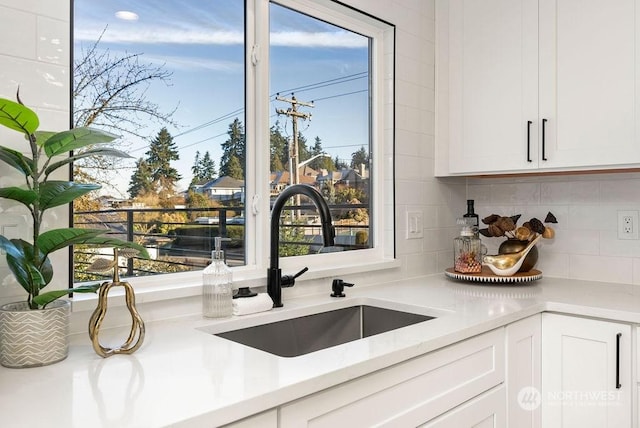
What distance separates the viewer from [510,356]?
154 cm

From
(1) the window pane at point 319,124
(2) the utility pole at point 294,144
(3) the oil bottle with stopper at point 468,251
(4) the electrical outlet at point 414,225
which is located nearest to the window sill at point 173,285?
(1) the window pane at point 319,124

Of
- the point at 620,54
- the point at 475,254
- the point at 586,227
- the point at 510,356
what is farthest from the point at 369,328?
the point at 620,54

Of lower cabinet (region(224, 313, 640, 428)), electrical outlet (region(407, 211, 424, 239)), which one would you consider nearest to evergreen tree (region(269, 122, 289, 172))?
electrical outlet (region(407, 211, 424, 239))

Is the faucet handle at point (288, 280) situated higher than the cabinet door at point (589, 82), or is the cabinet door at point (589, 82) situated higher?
the cabinet door at point (589, 82)

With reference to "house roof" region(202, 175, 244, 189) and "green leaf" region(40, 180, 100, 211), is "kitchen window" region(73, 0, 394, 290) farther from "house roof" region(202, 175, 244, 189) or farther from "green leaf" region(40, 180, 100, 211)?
"green leaf" region(40, 180, 100, 211)

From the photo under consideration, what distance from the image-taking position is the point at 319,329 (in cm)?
165

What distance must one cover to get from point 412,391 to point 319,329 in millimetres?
516

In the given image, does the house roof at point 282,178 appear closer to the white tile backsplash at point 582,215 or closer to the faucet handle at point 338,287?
the faucet handle at point 338,287

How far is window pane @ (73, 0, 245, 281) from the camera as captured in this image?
1374 mm

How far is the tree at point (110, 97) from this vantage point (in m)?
1.34

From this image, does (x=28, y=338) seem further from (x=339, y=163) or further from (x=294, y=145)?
(x=339, y=163)

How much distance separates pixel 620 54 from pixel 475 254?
0.95 meters

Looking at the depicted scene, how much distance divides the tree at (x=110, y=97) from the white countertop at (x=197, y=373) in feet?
1.56

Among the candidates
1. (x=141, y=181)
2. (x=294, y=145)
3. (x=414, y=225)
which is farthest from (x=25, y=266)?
(x=414, y=225)
